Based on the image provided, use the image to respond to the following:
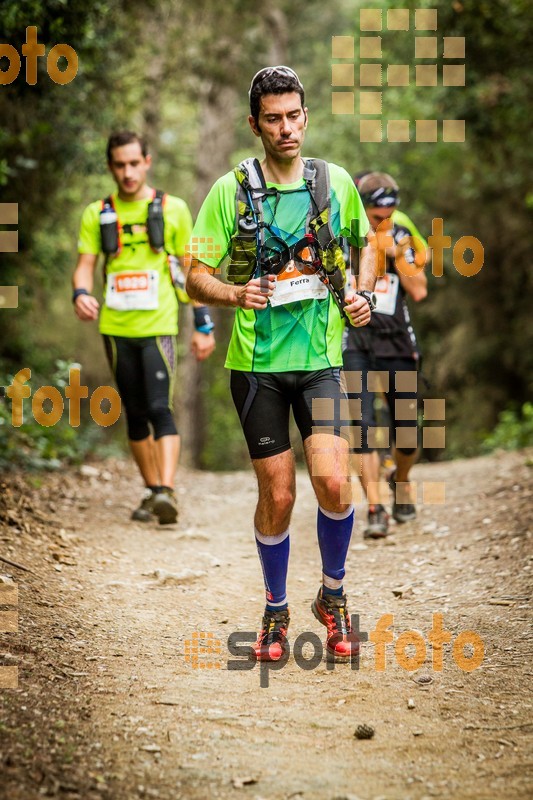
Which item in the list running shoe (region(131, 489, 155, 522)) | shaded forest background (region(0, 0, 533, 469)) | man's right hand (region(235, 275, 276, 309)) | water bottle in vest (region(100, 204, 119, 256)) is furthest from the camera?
shaded forest background (region(0, 0, 533, 469))

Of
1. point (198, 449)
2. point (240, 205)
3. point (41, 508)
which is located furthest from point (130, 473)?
point (198, 449)

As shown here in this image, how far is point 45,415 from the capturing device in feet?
31.9

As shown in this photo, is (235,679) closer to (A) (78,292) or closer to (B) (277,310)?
(B) (277,310)

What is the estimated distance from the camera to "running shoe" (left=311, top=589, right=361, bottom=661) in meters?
4.00

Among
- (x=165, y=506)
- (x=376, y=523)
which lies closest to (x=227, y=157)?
(x=165, y=506)

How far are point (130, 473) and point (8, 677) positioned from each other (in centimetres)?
644

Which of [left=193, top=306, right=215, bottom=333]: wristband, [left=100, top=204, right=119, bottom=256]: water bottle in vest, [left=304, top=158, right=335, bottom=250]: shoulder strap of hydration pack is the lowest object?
[left=193, top=306, right=215, bottom=333]: wristband

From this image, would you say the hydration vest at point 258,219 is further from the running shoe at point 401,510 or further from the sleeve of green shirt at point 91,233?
the running shoe at point 401,510

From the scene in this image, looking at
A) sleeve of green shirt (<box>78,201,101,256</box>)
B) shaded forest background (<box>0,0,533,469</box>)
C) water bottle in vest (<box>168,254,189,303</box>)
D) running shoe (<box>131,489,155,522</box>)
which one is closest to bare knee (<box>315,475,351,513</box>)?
water bottle in vest (<box>168,254,189,303</box>)

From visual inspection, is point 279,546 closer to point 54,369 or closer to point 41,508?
point 41,508

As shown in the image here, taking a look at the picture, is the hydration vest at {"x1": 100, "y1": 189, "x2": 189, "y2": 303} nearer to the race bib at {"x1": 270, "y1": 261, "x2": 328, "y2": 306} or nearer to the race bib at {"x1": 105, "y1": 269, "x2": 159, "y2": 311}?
the race bib at {"x1": 105, "y1": 269, "x2": 159, "y2": 311}

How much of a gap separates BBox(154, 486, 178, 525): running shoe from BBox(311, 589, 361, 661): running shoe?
260 cm

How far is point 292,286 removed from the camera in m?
3.93

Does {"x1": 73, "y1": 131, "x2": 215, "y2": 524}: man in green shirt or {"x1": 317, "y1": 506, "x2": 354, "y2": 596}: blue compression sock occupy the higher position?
{"x1": 73, "y1": 131, "x2": 215, "y2": 524}: man in green shirt
